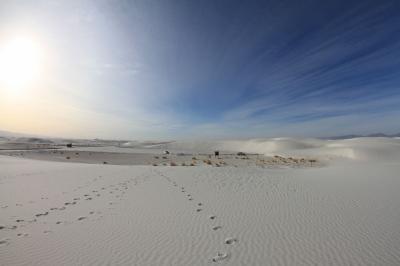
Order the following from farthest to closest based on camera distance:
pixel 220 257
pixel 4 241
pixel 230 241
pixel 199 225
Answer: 1. pixel 199 225
2. pixel 230 241
3. pixel 4 241
4. pixel 220 257

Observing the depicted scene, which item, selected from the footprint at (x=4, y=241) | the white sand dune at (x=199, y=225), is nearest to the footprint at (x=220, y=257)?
the white sand dune at (x=199, y=225)

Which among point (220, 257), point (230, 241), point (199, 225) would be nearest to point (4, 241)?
point (199, 225)

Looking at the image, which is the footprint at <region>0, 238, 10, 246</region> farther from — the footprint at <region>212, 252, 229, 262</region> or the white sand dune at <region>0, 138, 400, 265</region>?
the footprint at <region>212, 252, 229, 262</region>

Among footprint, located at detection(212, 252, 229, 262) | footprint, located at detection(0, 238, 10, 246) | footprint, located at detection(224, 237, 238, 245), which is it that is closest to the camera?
footprint, located at detection(212, 252, 229, 262)

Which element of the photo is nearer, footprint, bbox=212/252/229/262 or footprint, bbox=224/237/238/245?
footprint, bbox=212/252/229/262

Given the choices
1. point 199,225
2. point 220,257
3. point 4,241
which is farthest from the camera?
point 199,225

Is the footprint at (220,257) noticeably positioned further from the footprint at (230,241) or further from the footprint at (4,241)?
the footprint at (4,241)

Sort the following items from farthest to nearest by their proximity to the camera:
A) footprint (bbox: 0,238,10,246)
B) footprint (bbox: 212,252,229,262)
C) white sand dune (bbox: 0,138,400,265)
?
footprint (bbox: 0,238,10,246), white sand dune (bbox: 0,138,400,265), footprint (bbox: 212,252,229,262)

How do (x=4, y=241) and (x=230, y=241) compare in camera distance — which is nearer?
(x=4, y=241)

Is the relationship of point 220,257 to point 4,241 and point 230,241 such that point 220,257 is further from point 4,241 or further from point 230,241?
point 4,241

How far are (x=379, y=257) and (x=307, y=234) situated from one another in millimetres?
1357

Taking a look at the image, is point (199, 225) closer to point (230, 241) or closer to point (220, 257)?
point (230, 241)

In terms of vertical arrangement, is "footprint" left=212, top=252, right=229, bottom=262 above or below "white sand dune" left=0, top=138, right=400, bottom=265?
below

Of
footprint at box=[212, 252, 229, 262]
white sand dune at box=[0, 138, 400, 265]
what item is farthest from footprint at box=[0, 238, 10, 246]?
footprint at box=[212, 252, 229, 262]
